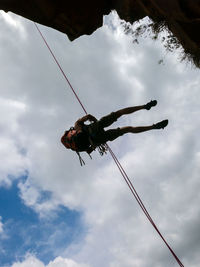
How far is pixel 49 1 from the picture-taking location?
265 inches

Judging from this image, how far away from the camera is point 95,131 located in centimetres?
600

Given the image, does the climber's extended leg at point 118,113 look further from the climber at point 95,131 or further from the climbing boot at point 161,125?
the climbing boot at point 161,125

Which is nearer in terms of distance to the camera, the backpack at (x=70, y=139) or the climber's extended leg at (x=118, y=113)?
the climber's extended leg at (x=118, y=113)

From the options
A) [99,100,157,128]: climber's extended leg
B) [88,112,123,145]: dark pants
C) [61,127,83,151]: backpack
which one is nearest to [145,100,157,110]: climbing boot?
[99,100,157,128]: climber's extended leg

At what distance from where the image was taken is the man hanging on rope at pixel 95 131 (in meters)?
5.85

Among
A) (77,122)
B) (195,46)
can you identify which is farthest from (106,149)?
(195,46)

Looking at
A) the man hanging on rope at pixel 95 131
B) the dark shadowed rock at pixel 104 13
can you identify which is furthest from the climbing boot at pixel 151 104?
the dark shadowed rock at pixel 104 13

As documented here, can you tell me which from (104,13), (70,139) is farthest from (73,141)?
(104,13)

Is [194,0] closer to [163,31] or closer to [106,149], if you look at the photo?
[163,31]

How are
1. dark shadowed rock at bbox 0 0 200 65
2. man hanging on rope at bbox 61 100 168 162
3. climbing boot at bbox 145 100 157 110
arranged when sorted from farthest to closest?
dark shadowed rock at bbox 0 0 200 65 < man hanging on rope at bbox 61 100 168 162 < climbing boot at bbox 145 100 157 110

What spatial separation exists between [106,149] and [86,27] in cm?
366

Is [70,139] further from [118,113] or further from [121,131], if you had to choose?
[118,113]

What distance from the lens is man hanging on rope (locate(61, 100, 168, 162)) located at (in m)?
5.85

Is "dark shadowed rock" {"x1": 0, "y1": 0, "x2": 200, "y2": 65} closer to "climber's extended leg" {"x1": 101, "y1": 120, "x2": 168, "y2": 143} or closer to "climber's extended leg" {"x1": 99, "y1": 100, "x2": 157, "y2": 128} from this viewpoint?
"climber's extended leg" {"x1": 99, "y1": 100, "x2": 157, "y2": 128}
